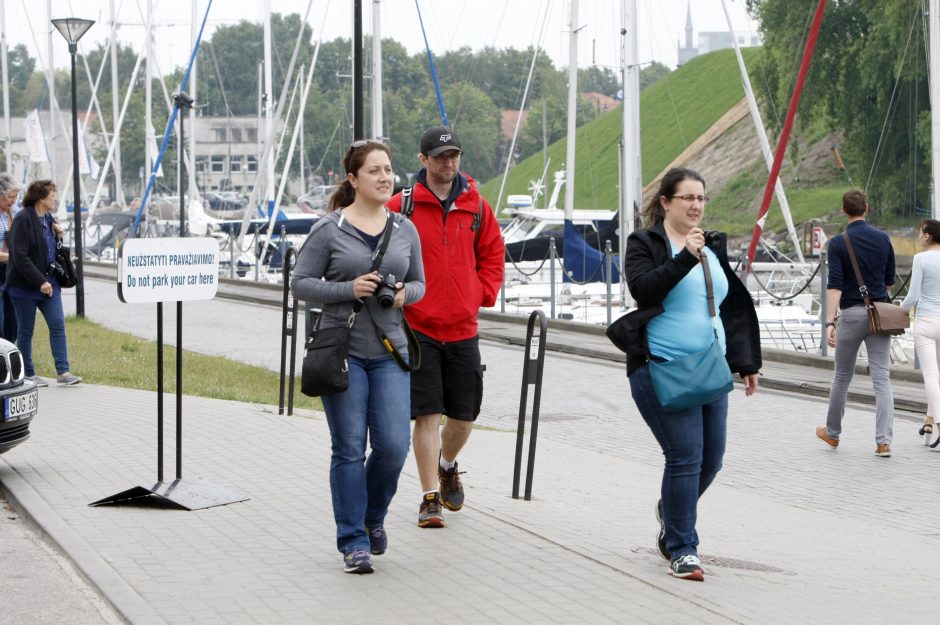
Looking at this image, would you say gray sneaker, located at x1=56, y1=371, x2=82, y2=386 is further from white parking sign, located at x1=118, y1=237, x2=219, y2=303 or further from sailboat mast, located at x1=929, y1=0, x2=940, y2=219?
sailboat mast, located at x1=929, y1=0, x2=940, y2=219

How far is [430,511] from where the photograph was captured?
279 inches

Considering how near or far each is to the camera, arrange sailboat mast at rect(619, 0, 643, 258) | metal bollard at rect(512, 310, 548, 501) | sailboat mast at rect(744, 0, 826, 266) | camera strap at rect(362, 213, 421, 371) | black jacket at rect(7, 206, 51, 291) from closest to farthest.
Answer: camera strap at rect(362, 213, 421, 371)
metal bollard at rect(512, 310, 548, 501)
black jacket at rect(7, 206, 51, 291)
sailboat mast at rect(744, 0, 826, 266)
sailboat mast at rect(619, 0, 643, 258)

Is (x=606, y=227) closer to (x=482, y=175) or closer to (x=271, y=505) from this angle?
(x=271, y=505)

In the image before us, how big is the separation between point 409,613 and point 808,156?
68.1 meters

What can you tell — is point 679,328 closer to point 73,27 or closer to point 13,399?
point 13,399

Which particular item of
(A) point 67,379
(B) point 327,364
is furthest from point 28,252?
(B) point 327,364

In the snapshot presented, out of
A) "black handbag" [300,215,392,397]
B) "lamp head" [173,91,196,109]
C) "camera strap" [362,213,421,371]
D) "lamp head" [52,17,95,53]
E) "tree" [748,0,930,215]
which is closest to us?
"black handbag" [300,215,392,397]

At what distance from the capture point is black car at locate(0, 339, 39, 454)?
8250mm

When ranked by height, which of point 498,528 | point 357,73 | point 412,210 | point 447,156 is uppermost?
point 357,73

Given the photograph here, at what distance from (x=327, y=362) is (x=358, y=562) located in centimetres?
88

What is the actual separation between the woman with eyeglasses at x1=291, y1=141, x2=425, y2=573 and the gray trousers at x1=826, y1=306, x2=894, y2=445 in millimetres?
5692

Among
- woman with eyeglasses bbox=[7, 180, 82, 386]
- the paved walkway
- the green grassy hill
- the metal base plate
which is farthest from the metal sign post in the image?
the green grassy hill

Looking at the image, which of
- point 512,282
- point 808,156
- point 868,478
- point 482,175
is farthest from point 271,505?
point 482,175

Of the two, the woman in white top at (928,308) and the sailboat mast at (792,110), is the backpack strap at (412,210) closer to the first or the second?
the woman in white top at (928,308)
